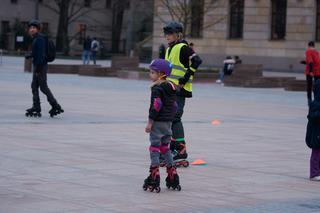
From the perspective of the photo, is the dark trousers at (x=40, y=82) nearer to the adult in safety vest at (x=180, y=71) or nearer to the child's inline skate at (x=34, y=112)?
the child's inline skate at (x=34, y=112)

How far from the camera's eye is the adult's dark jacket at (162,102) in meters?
10.5

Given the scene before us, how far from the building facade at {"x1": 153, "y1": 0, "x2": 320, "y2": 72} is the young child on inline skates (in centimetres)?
4109

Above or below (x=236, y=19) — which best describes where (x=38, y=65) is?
below

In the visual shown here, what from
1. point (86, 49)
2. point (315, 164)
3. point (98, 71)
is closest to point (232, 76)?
point (98, 71)

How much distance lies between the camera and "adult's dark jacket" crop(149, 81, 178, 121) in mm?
10539

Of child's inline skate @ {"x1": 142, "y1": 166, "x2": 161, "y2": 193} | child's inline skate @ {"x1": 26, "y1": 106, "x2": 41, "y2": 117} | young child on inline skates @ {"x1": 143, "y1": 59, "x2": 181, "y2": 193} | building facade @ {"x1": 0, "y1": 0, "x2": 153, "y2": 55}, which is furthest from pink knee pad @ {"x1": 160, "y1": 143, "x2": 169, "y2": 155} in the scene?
building facade @ {"x1": 0, "y1": 0, "x2": 153, "y2": 55}

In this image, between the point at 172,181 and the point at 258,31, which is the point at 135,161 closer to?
the point at 172,181

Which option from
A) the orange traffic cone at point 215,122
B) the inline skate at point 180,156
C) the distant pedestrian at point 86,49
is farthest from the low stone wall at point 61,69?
the inline skate at point 180,156

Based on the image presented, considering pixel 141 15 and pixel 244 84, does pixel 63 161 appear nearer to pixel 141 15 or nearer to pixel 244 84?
pixel 244 84

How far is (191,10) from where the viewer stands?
46344 millimetres

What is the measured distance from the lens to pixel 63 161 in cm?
1237

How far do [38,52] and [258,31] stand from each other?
39025 mm

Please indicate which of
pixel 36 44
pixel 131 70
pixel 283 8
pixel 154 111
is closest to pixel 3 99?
pixel 36 44

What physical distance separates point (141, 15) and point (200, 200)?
74.3m
